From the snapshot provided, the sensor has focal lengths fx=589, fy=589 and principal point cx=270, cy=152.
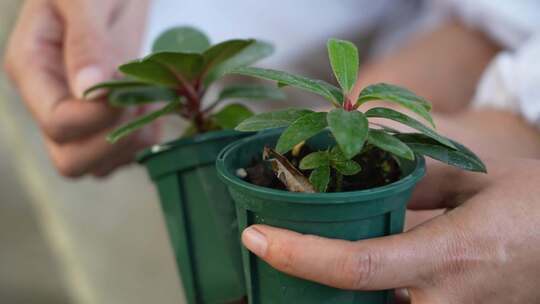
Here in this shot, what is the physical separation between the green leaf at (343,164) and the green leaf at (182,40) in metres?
0.27

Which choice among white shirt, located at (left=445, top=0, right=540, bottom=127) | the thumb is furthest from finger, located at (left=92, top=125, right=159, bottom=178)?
white shirt, located at (left=445, top=0, right=540, bottom=127)

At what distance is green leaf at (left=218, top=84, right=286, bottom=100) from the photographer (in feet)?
2.10

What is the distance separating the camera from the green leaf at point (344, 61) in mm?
466

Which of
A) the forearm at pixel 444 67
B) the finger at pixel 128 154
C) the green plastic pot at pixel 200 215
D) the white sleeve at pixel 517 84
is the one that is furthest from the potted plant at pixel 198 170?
the forearm at pixel 444 67

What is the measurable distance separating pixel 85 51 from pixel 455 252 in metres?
0.56

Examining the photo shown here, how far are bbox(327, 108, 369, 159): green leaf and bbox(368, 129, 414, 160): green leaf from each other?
22 millimetres

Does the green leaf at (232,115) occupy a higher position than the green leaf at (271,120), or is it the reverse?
the green leaf at (271,120)

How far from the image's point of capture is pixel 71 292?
1.76 m

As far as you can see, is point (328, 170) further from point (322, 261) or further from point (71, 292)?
point (71, 292)

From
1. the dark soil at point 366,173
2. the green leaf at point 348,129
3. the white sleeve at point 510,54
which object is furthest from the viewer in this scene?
the white sleeve at point 510,54

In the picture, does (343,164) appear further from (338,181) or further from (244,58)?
(244,58)

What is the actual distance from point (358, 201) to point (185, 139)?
251 millimetres

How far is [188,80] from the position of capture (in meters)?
0.63

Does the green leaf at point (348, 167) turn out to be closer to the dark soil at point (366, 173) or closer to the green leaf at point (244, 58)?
the dark soil at point (366, 173)
